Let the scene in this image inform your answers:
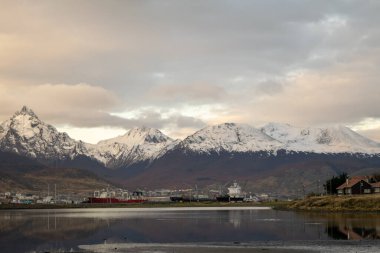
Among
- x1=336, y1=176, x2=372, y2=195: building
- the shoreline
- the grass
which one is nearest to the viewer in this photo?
the shoreline

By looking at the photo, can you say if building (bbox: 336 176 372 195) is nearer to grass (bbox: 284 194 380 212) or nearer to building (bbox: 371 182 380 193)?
building (bbox: 371 182 380 193)

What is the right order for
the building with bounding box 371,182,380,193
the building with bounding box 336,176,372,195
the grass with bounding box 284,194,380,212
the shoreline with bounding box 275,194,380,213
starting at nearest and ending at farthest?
1. the shoreline with bounding box 275,194,380,213
2. the grass with bounding box 284,194,380,212
3. the building with bounding box 371,182,380,193
4. the building with bounding box 336,176,372,195

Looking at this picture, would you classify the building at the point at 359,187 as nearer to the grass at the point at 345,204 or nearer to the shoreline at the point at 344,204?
the grass at the point at 345,204

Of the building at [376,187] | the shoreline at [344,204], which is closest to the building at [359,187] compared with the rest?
the building at [376,187]

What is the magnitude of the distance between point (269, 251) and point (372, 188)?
445 feet

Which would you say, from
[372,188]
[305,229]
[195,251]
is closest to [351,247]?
[195,251]

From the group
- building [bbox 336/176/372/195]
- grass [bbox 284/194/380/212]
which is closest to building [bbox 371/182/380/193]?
building [bbox 336/176/372/195]

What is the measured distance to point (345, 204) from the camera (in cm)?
14762

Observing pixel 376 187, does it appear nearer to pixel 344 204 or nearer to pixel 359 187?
pixel 359 187

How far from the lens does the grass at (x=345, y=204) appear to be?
138 meters

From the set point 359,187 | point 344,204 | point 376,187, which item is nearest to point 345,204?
point 344,204

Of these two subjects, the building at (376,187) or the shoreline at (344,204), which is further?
the building at (376,187)

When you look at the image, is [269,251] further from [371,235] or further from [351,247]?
[371,235]

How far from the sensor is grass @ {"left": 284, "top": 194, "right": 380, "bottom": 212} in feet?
454
